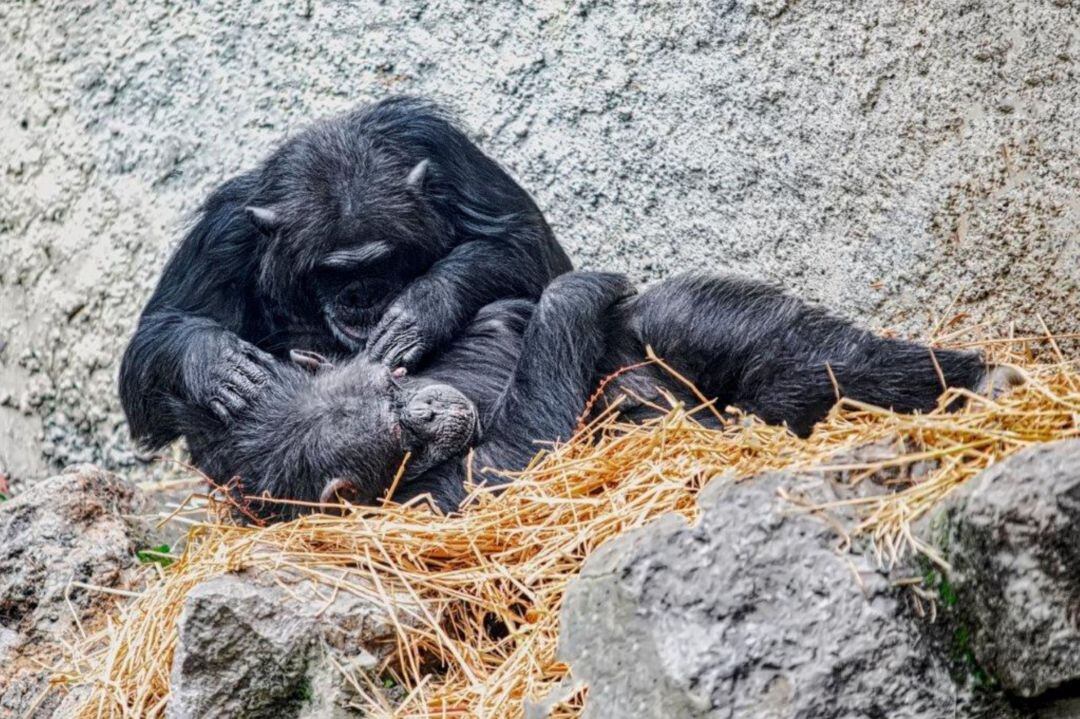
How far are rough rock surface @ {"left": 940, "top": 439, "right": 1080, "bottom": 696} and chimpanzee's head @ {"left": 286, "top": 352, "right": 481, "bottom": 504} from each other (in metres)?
2.25

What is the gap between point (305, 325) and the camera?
4.94 metres

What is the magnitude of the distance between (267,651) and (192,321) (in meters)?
1.67

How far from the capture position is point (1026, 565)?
2.47 meters

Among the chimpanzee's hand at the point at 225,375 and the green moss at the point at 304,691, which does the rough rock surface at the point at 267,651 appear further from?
the chimpanzee's hand at the point at 225,375

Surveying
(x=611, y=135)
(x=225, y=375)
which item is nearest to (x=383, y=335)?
(x=225, y=375)

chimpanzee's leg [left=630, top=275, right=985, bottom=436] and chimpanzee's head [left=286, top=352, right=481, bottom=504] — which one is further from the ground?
chimpanzee's leg [left=630, top=275, right=985, bottom=436]

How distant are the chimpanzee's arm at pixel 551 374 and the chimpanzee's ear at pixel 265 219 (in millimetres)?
1027

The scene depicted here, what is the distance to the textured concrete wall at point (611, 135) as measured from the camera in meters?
5.46

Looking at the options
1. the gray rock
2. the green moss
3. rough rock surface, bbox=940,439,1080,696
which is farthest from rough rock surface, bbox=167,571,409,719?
rough rock surface, bbox=940,439,1080,696

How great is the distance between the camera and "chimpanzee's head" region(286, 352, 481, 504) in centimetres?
441

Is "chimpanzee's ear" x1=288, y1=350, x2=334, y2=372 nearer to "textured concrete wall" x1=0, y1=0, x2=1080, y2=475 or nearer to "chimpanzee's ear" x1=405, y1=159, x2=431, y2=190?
"chimpanzee's ear" x1=405, y1=159, x2=431, y2=190

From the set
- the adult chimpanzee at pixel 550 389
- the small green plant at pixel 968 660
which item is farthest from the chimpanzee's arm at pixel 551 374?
the small green plant at pixel 968 660

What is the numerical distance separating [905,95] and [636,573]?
345 centimetres

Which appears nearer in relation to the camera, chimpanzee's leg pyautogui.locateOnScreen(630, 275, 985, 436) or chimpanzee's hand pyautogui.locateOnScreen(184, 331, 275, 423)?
chimpanzee's leg pyautogui.locateOnScreen(630, 275, 985, 436)
